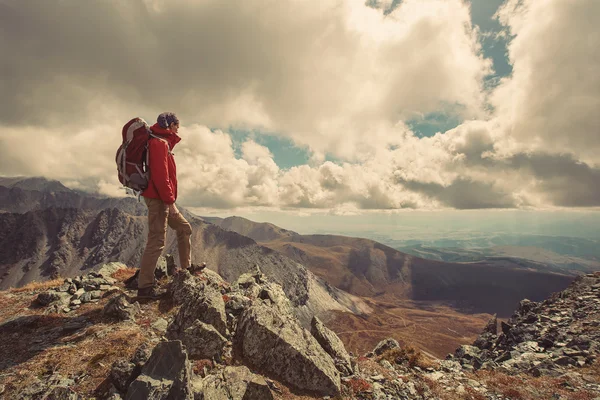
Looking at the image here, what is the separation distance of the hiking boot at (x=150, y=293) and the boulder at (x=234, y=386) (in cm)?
634

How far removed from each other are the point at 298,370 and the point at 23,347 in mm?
9365

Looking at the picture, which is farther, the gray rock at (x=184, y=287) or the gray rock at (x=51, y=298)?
the gray rock at (x=51, y=298)

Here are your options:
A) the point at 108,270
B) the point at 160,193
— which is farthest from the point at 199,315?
the point at 108,270

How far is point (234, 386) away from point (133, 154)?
9.39 metres

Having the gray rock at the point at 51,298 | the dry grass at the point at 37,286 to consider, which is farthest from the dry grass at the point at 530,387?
the dry grass at the point at 37,286

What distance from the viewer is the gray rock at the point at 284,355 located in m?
9.20

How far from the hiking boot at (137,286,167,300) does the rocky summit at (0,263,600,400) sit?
29 centimetres

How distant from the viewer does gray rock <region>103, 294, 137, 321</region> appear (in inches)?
420

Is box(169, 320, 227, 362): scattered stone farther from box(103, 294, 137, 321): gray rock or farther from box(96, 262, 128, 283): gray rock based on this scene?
box(96, 262, 128, 283): gray rock

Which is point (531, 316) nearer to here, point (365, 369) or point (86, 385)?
point (365, 369)

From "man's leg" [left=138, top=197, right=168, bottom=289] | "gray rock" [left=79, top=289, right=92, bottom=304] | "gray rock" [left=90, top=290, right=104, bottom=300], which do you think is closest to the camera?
"man's leg" [left=138, top=197, right=168, bottom=289]

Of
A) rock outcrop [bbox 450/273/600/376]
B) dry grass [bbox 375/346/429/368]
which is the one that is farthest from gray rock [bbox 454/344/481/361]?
dry grass [bbox 375/346/429/368]

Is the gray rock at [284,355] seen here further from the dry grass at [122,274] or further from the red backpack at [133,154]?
the dry grass at [122,274]

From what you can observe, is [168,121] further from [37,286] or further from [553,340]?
[553,340]
